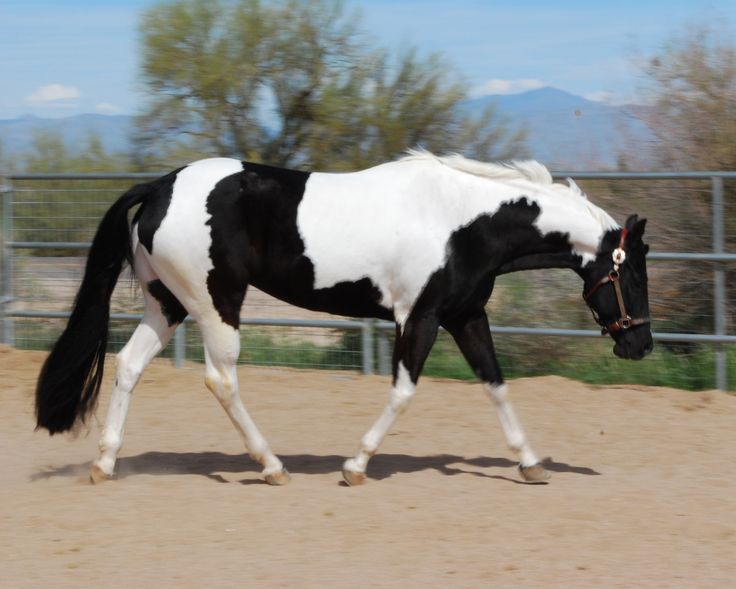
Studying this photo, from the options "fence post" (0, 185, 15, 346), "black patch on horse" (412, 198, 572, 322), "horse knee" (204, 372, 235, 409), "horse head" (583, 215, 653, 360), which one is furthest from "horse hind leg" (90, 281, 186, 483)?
"fence post" (0, 185, 15, 346)

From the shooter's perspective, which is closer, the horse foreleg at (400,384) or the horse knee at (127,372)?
the horse foreleg at (400,384)

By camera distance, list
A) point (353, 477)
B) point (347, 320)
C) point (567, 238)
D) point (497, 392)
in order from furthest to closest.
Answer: point (347, 320) < point (497, 392) < point (567, 238) < point (353, 477)

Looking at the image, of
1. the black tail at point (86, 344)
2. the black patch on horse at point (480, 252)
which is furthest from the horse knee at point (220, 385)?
the black patch on horse at point (480, 252)

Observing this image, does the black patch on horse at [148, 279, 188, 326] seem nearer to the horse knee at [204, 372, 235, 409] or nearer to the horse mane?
the horse knee at [204, 372, 235, 409]

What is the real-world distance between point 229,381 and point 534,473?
5.57 feet

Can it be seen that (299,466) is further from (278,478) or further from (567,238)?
(567,238)

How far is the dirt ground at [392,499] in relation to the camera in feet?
15.0

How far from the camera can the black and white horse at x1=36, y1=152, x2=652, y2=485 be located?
5863mm

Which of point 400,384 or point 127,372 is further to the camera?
point 127,372

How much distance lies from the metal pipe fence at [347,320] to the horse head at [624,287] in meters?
2.56

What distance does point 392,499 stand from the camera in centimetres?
567

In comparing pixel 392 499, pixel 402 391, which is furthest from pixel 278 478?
pixel 402 391

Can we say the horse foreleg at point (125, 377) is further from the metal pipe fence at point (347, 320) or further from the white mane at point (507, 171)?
the metal pipe fence at point (347, 320)

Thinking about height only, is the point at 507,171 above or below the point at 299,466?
above
